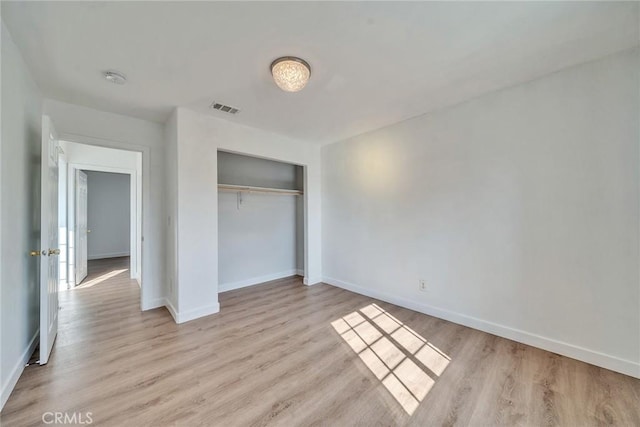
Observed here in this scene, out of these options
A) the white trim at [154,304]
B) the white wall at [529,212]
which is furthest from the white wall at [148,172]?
the white wall at [529,212]

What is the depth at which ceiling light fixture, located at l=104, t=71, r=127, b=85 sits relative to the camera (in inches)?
83.0

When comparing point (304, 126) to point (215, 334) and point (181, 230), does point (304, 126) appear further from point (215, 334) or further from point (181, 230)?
point (215, 334)

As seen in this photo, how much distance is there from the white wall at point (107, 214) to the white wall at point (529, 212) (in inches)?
309

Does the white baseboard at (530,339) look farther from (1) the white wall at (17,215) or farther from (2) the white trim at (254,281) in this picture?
(1) the white wall at (17,215)

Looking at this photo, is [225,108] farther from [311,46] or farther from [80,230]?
[80,230]

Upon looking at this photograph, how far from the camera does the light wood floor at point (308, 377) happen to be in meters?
1.52

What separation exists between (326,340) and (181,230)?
203 cm

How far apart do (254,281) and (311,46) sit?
3.66m

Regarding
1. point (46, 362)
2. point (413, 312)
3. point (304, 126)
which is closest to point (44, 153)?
point (46, 362)

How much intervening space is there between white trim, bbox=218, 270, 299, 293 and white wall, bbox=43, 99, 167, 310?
863 millimetres

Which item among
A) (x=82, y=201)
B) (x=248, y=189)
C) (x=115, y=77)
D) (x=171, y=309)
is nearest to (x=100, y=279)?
(x=82, y=201)

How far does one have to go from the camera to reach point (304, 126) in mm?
3412

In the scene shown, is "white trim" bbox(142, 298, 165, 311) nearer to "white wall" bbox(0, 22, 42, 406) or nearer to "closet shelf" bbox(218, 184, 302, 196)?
"white wall" bbox(0, 22, 42, 406)

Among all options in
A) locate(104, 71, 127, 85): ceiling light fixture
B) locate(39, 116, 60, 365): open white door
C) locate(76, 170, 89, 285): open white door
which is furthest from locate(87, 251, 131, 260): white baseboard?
locate(104, 71, 127, 85): ceiling light fixture
